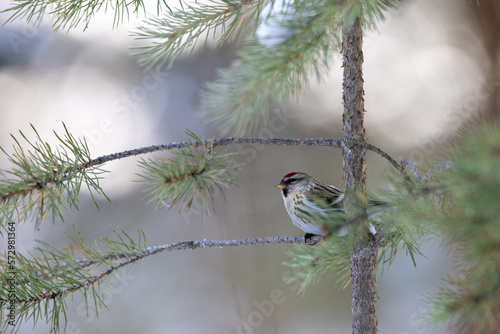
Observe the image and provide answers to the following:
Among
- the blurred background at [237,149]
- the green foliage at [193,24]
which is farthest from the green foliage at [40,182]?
the blurred background at [237,149]

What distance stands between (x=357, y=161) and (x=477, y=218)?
0.45 metres

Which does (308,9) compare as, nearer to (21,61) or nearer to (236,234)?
(236,234)

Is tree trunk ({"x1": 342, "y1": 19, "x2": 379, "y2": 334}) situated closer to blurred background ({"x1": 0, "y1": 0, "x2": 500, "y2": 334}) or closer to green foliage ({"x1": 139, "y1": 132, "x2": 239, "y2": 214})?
green foliage ({"x1": 139, "y1": 132, "x2": 239, "y2": 214})

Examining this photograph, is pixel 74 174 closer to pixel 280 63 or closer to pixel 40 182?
pixel 40 182

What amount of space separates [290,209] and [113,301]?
179 centimetres

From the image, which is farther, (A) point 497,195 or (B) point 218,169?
Answer: (B) point 218,169

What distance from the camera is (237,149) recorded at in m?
2.47

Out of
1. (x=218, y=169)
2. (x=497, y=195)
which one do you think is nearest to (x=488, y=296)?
(x=497, y=195)

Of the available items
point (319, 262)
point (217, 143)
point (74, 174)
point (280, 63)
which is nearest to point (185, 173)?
point (217, 143)

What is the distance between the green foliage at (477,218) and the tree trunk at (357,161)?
36 centimetres

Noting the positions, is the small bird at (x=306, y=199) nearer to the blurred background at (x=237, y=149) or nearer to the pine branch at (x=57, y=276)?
the pine branch at (x=57, y=276)

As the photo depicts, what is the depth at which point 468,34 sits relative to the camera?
2477mm

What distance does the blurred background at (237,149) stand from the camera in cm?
251

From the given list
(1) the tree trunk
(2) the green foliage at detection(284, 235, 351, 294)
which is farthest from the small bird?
(1) the tree trunk
